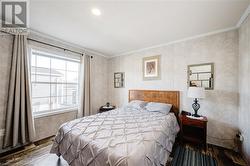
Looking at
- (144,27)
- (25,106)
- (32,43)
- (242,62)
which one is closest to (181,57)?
(242,62)

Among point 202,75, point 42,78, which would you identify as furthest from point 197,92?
point 42,78

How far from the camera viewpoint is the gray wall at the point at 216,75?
230 cm

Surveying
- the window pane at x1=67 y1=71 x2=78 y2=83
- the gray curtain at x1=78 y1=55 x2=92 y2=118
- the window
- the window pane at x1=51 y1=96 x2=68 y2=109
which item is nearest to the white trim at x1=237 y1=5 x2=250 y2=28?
the gray curtain at x1=78 y1=55 x2=92 y2=118

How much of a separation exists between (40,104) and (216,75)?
4.21m

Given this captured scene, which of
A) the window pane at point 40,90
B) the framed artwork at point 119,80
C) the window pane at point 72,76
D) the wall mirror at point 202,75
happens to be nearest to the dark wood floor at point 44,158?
the window pane at point 40,90

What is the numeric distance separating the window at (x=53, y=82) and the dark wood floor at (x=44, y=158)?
35.7 inches

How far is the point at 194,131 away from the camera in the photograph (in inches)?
105

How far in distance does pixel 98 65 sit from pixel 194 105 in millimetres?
3247

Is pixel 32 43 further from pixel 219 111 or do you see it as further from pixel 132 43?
pixel 219 111

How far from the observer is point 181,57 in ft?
9.59

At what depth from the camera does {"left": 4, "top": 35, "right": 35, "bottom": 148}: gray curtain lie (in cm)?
220

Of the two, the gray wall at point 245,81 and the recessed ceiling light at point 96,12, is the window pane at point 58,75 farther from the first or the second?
the gray wall at point 245,81

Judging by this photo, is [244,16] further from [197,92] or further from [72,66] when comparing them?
[72,66]

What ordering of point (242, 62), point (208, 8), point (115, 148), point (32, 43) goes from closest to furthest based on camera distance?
point (115, 148), point (208, 8), point (242, 62), point (32, 43)
